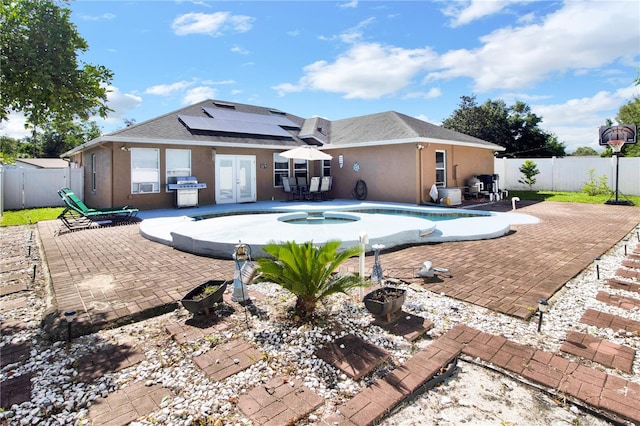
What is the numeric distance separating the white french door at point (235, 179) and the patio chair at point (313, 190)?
2587mm

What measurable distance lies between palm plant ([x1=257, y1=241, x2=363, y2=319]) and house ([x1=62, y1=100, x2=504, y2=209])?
37.5 feet

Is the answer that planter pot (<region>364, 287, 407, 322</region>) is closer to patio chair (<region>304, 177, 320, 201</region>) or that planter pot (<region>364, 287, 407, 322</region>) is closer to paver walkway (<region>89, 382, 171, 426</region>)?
paver walkway (<region>89, 382, 171, 426</region>)

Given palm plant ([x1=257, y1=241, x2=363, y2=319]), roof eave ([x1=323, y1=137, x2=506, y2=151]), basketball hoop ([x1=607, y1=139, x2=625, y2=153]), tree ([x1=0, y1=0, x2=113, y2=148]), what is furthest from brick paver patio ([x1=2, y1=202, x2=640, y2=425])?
basketball hoop ([x1=607, y1=139, x2=625, y2=153])

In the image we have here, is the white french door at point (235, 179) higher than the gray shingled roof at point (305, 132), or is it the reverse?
the gray shingled roof at point (305, 132)

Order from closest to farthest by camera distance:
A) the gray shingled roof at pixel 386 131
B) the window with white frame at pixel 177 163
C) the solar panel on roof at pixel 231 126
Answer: the window with white frame at pixel 177 163
the gray shingled roof at pixel 386 131
the solar panel on roof at pixel 231 126

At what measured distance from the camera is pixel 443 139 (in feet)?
50.6

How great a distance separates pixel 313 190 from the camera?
16531 millimetres

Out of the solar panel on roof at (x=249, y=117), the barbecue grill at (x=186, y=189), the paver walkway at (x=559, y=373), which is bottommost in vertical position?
the paver walkway at (x=559, y=373)

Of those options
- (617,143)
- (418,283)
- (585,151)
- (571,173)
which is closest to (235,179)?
(418,283)

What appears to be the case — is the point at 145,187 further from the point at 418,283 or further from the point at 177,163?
the point at 418,283

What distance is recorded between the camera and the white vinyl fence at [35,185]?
16.4 m

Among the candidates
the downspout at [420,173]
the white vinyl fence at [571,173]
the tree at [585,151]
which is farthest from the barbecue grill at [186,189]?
the tree at [585,151]

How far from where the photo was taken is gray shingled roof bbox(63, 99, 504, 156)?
45.3ft

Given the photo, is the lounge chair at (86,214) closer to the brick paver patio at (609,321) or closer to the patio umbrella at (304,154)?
the patio umbrella at (304,154)
